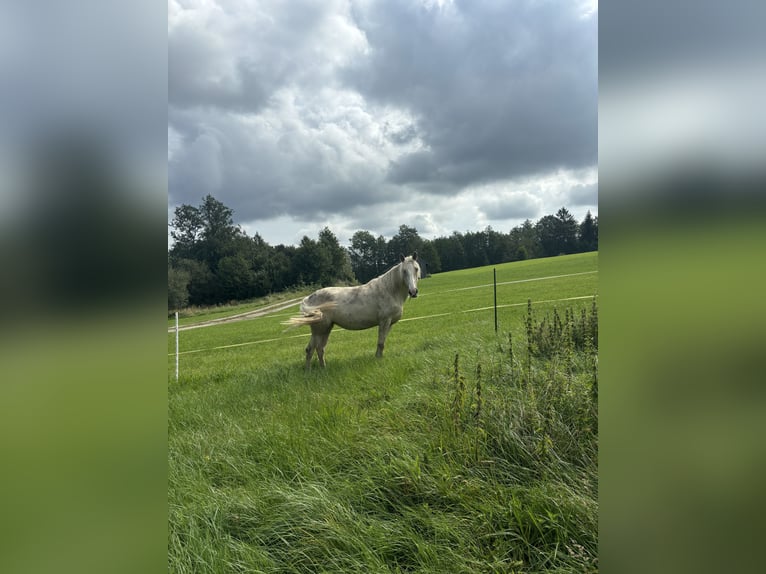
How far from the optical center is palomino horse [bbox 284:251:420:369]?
21.4 feet

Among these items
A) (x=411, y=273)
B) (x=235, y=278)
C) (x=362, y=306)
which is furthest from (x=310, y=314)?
(x=235, y=278)

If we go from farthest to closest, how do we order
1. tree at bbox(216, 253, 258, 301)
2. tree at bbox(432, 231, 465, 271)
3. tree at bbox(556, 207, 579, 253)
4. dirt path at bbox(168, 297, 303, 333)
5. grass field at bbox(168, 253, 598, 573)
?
tree at bbox(432, 231, 465, 271) < tree at bbox(556, 207, 579, 253) < tree at bbox(216, 253, 258, 301) < dirt path at bbox(168, 297, 303, 333) < grass field at bbox(168, 253, 598, 573)

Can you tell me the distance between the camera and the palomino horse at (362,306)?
6512 mm

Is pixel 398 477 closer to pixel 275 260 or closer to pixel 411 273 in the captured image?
pixel 411 273

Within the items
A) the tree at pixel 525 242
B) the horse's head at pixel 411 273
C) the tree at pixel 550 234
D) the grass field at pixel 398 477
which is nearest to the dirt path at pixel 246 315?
the horse's head at pixel 411 273

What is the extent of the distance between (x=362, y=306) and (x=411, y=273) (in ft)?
3.57

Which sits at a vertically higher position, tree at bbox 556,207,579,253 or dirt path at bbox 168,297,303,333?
tree at bbox 556,207,579,253

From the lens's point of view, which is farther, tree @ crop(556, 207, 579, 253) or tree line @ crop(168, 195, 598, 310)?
tree @ crop(556, 207, 579, 253)

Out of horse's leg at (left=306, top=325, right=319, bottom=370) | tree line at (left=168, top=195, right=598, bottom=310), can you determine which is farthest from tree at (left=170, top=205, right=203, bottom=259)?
horse's leg at (left=306, top=325, right=319, bottom=370)
